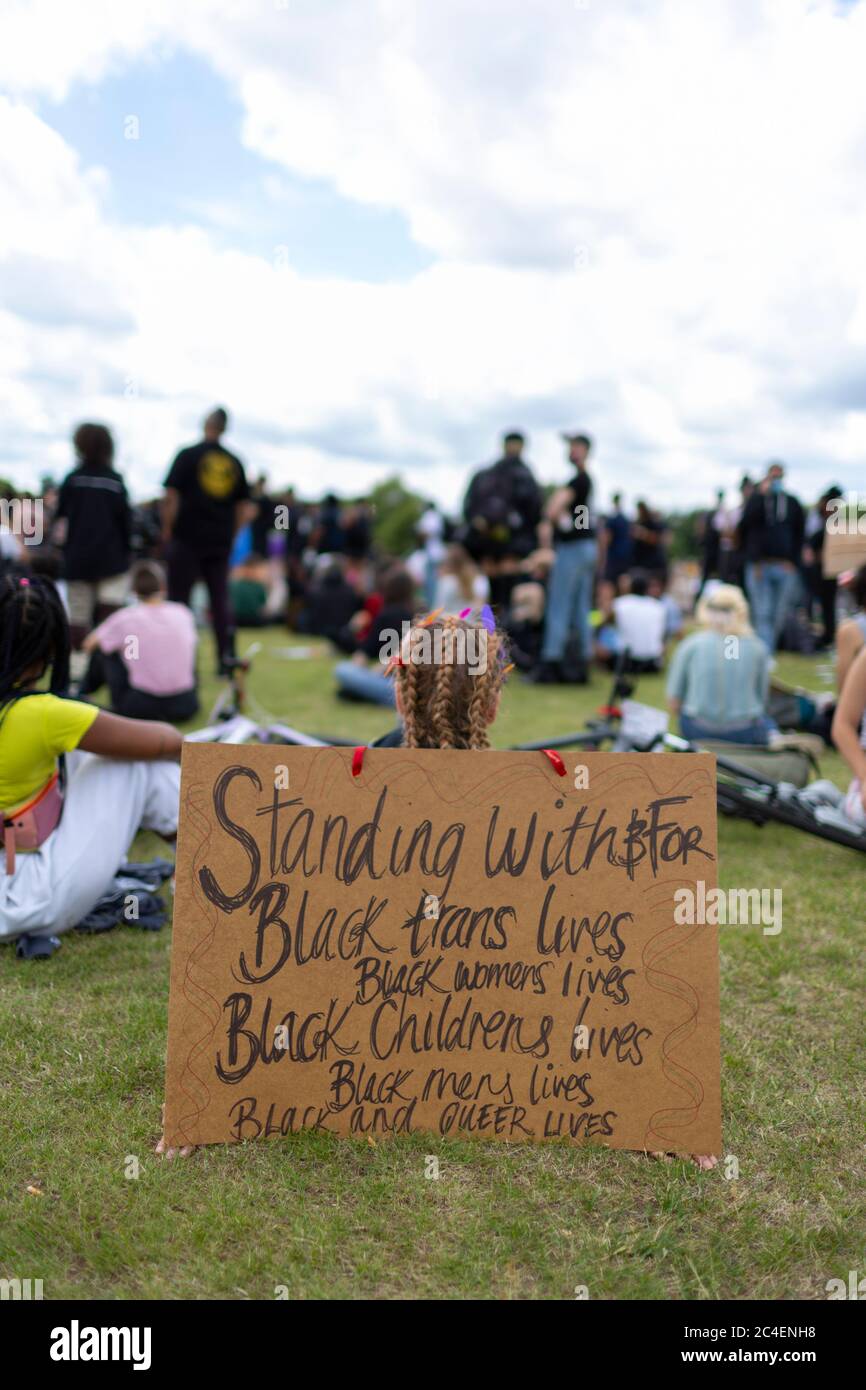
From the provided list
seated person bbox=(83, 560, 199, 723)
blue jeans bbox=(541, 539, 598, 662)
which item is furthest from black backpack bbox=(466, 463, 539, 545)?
seated person bbox=(83, 560, 199, 723)

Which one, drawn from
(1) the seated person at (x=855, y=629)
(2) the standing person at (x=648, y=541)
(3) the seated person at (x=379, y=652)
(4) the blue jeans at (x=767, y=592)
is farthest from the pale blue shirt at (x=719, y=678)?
(2) the standing person at (x=648, y=541)

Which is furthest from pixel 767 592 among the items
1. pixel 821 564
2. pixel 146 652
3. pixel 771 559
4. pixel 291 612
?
pixel 291 612

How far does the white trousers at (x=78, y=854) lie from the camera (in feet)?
10.9

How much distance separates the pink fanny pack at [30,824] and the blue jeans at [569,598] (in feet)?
21.5

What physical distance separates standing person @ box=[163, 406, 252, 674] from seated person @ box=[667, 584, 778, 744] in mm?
3806

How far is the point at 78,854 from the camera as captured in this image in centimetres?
339

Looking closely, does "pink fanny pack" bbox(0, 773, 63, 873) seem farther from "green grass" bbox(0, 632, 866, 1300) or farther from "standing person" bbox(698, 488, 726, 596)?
"standing person" bbox(698, 488, 726, 596)

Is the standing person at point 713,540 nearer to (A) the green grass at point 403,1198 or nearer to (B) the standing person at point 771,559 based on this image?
(B) the standing person at point 771,559

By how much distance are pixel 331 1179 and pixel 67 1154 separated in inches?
23.2

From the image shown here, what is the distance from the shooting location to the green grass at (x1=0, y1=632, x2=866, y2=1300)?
1.96 metres

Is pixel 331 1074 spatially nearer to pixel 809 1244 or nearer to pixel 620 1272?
pixel 620 1272

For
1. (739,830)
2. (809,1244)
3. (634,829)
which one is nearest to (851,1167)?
(809,1244)

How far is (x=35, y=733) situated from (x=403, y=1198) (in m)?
1.82

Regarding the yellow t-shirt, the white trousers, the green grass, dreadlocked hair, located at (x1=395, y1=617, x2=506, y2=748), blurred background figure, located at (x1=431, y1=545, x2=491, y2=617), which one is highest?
blurred background figure, located at (x1=431, y1=545, x2=491, y2=617)
